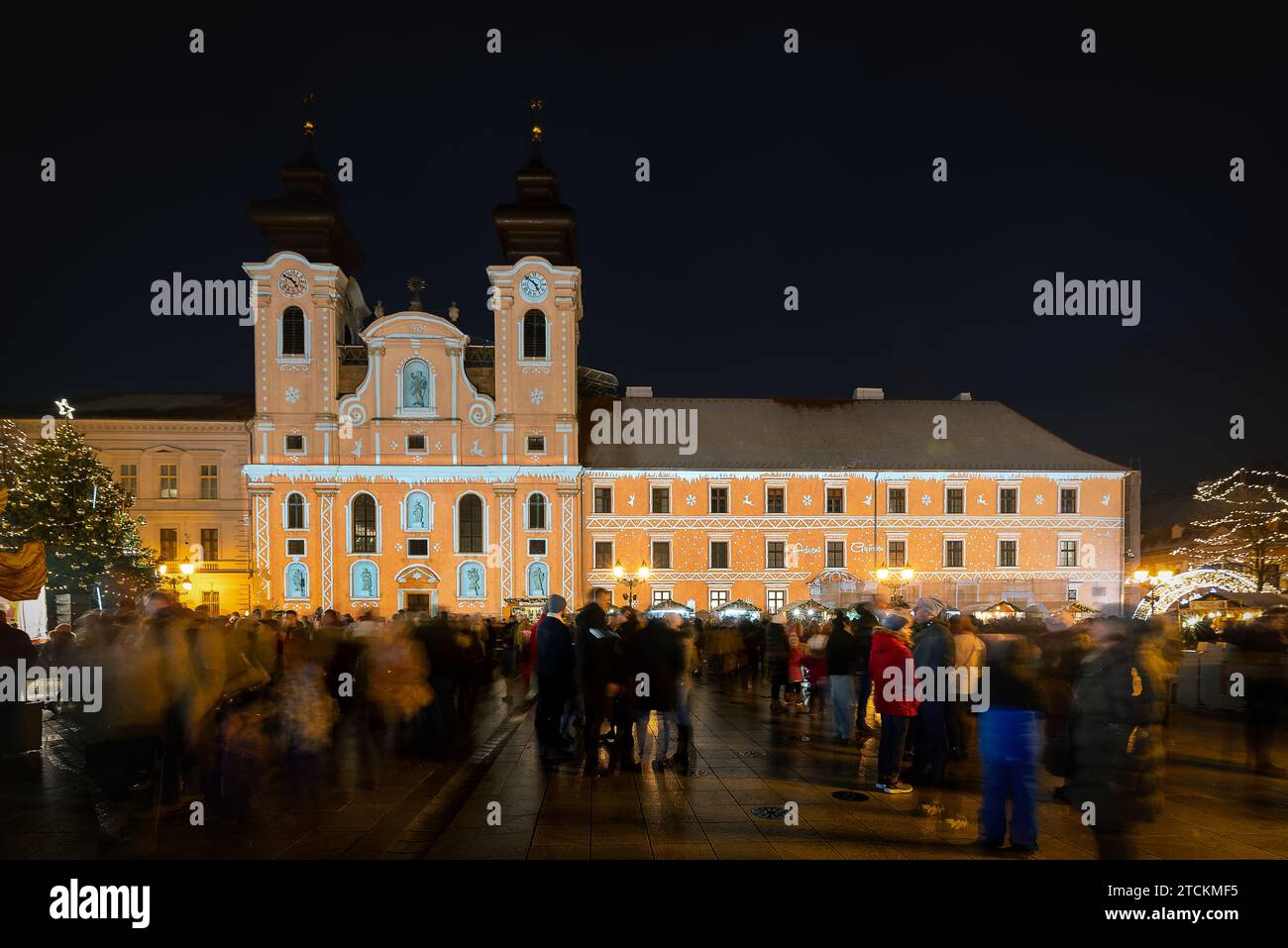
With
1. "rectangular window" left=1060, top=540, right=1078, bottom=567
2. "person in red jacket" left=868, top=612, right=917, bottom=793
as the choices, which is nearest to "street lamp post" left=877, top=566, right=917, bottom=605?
"rectangular window" left=1060, top=540, right=1078, bottom=567

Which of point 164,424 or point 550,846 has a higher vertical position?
point 164,424

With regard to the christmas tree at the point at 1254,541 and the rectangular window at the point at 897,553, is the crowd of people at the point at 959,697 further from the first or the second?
the rectangular window at the point at 897,553

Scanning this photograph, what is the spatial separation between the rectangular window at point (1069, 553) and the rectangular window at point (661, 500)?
64.3ft

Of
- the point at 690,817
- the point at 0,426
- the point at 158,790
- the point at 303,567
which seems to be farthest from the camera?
the point at 303,567

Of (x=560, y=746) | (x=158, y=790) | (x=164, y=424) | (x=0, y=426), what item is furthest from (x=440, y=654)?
(x=164, y=424)

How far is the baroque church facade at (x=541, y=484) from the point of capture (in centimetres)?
3888

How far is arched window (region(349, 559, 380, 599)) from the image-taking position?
38.8 m

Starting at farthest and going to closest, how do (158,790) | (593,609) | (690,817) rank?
1. (593,609)
2. (690,817)
3. (158,790)

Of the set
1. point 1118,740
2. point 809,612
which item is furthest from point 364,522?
point 1118,740

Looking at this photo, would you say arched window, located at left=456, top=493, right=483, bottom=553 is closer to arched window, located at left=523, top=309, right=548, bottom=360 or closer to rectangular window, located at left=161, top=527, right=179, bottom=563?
arched window, located at left=523, top=309, right=548, bottom=360

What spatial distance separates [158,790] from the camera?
681cm

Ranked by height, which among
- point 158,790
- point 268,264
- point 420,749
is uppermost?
point 268,264
